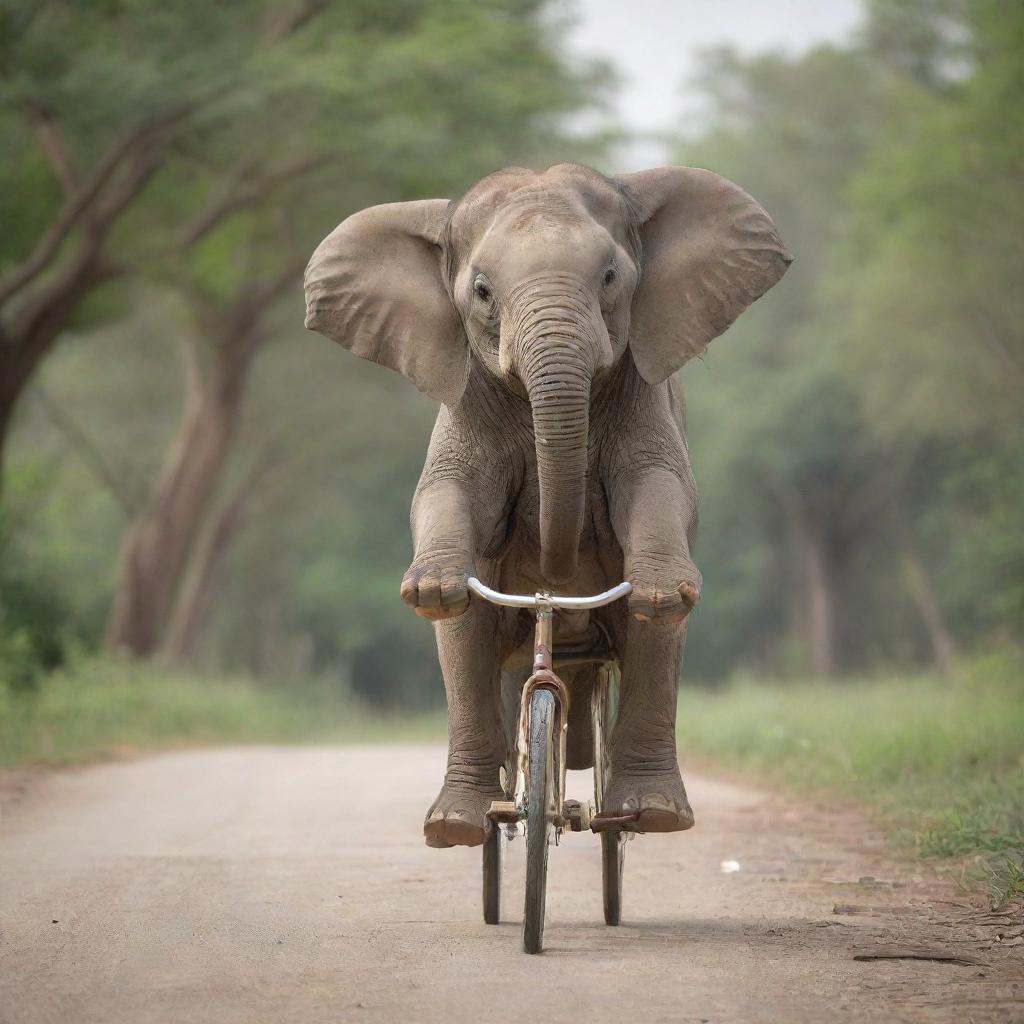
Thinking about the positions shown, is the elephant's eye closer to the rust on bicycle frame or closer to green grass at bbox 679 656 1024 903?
the rust on bicycle frame

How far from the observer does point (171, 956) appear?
596cm

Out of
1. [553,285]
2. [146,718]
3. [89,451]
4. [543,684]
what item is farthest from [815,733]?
[89,451]

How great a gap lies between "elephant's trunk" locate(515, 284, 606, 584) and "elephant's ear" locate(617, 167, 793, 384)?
80 cm

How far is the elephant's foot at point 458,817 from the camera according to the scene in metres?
6.62

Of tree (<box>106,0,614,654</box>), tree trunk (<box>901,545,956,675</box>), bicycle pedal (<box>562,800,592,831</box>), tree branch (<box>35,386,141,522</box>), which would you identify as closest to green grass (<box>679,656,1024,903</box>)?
bicycle pedal (<box>562,800,592,831</box>)

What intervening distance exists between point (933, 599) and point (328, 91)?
2326 centimetres

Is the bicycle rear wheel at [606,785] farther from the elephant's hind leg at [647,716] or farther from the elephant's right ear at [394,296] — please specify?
the elephant's right ear at [394,296]

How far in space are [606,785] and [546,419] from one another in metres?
1.76

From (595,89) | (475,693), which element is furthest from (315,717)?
(475,693)

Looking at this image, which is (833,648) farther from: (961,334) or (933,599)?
(961,334)

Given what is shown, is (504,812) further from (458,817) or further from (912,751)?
(912,751)

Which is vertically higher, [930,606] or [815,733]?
[930,606]

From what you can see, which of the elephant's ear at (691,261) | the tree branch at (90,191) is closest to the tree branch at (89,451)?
the tree branch at (90,191)

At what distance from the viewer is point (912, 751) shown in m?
12.6
